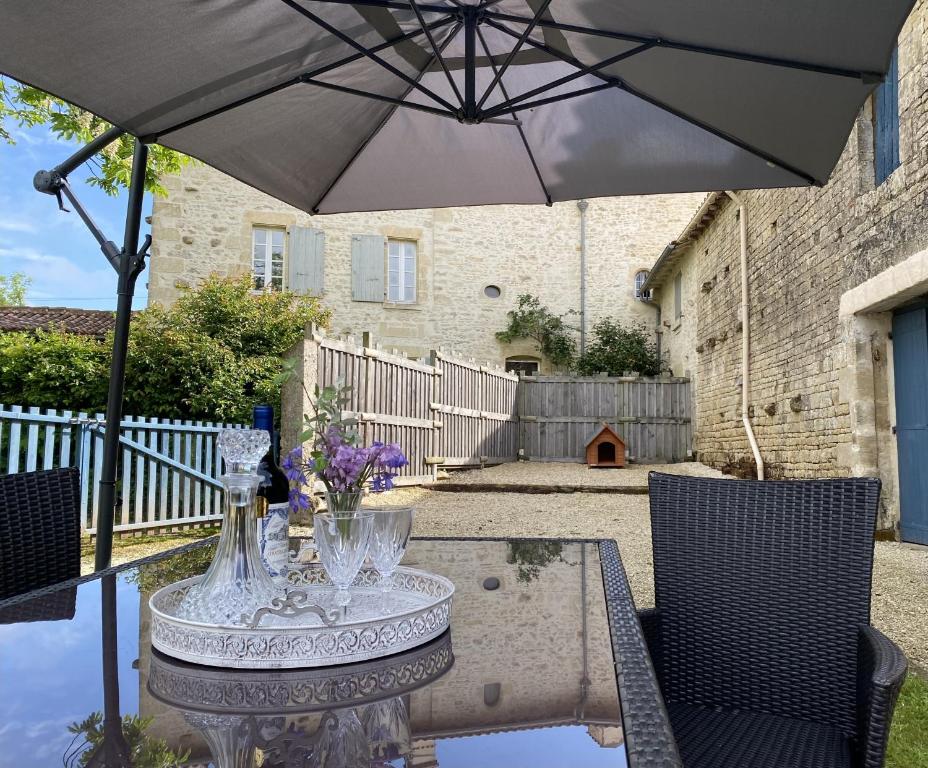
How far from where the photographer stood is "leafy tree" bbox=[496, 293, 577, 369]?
1366 centimetres

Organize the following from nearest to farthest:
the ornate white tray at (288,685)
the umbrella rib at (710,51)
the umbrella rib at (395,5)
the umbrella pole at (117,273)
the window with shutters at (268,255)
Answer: the ornate white tray at (288,685) < the umbrella rib at (395,5) < the umbrella rib at (710,51) < the umbrella pole at (117,273) < the window with shutters at (268,255)

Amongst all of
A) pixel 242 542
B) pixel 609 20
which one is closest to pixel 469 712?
pixel 242 542

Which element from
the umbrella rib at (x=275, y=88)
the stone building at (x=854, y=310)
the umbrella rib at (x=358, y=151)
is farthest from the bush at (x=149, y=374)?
the stone building at (x=854, y=310)

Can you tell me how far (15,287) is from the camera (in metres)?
33.9

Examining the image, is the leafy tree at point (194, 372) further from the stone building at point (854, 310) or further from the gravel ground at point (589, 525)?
the stone building at point (854, 310)

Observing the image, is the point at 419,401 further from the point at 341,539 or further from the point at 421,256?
the point at 341,539

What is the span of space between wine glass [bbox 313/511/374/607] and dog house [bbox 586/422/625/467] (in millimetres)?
10698

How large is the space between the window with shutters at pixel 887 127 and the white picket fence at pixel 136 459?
6520 millimetres

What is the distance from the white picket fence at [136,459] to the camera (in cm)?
552

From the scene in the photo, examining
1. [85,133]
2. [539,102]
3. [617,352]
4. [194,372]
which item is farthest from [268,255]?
[539,102]

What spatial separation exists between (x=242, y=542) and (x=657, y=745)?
0.79m

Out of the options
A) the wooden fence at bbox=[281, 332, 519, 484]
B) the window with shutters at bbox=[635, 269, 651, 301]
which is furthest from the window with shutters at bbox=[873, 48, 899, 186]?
the window with shutters at bbox=[635, 269, 651, 301]

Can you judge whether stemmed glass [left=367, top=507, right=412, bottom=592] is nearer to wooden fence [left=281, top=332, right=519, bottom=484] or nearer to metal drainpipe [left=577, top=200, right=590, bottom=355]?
wooden fence [left=281, top=332, right=519, bottom=484]

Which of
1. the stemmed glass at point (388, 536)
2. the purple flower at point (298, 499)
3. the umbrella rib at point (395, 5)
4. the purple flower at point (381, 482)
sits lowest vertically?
the stemmed glass at point (388, 536)
